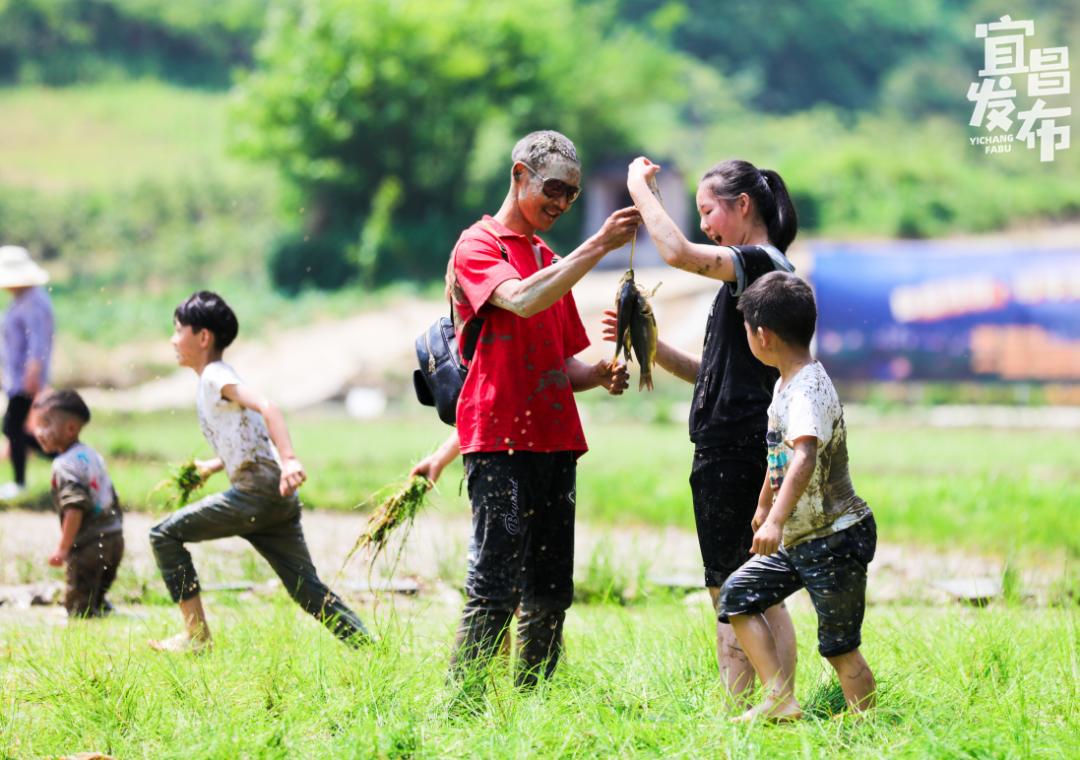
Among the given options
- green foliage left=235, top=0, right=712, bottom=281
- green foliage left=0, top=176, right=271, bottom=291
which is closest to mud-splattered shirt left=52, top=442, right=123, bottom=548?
green foliage left=235, top=0, right=712, bottom=281

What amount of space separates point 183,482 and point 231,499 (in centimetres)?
67

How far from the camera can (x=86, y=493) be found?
6.89 meters

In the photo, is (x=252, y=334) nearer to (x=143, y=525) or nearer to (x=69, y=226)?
(x=69, y=226)

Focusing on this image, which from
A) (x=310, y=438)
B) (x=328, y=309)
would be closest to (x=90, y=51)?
(x=328, y=309)

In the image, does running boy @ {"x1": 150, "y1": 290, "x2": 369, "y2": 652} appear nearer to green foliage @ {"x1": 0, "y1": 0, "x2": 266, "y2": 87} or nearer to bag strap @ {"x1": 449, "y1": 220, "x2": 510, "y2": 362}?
bag strap @ {"x1": 449, "y1": 220, "x2": 510, "y2": 362}

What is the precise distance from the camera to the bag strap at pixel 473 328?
4.91 m

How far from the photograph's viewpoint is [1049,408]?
21.6 metres

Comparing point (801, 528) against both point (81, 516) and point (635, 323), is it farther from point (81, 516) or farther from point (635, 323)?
point (81, 516)

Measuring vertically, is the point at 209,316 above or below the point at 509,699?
above

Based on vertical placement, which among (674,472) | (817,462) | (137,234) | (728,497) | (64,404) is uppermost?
(137,234)

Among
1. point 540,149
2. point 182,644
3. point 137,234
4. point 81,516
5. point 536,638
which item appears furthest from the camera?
point 137,234

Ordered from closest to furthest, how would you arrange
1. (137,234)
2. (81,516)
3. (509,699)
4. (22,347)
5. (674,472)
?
(509,699) → (81,516) → (22,347) → (674,472) → (137,234)

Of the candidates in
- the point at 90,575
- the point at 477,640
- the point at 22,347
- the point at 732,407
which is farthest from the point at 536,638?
the point at 22,347

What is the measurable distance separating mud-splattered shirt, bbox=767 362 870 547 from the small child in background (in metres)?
3.63
